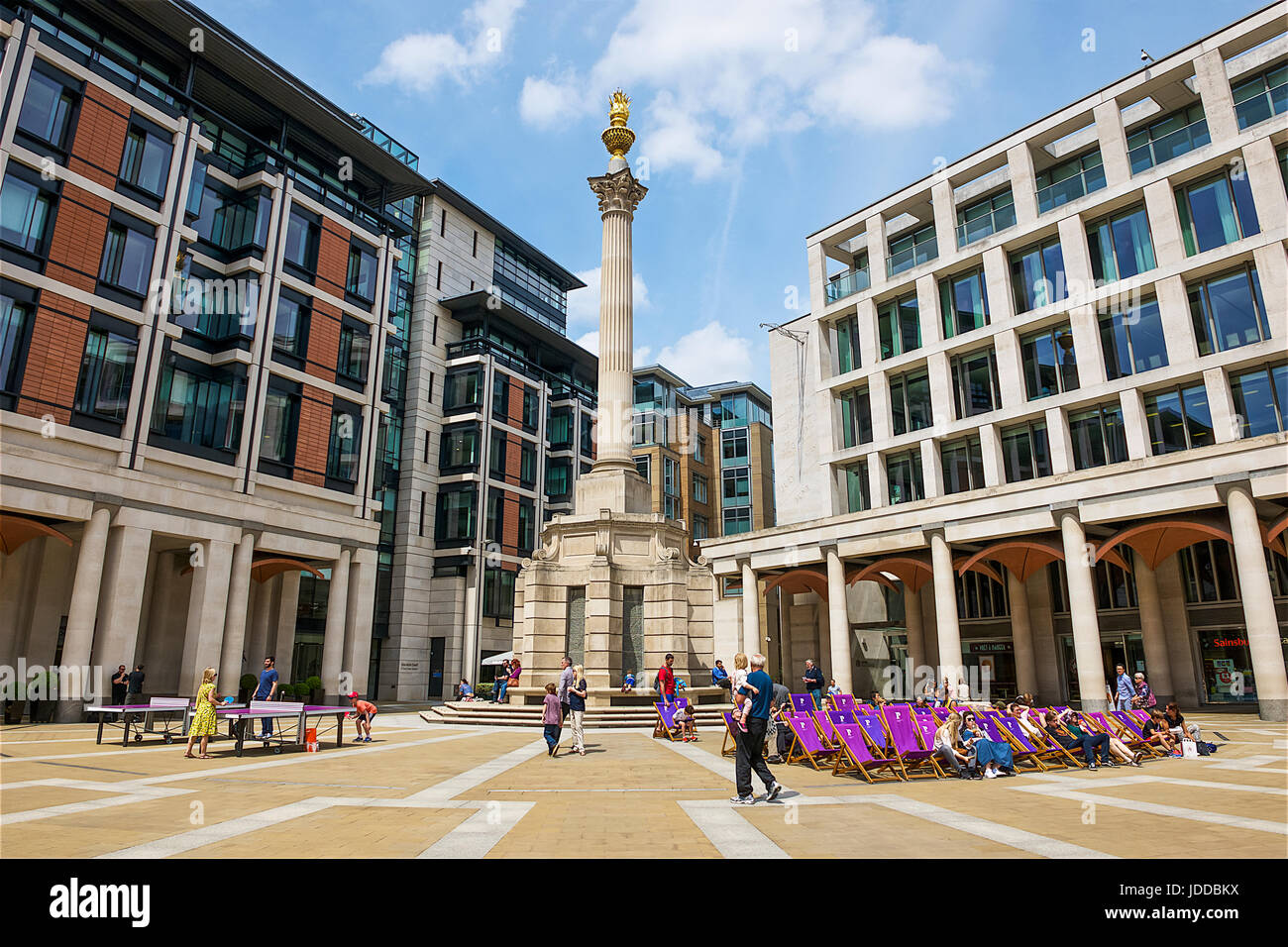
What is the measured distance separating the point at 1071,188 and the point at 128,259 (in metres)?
42.7

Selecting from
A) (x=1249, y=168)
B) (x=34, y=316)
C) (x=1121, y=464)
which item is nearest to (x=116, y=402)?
(x=34, y=316)

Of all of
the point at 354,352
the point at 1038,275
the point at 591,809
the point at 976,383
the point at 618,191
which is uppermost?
the point at 1038,275

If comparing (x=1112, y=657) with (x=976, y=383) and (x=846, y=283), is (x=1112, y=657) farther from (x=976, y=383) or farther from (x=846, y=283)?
(x=846, y=283)

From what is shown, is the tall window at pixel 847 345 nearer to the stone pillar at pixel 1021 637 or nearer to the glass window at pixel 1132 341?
the glass window at pixel 1132 341

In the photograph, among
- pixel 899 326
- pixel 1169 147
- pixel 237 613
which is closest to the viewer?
pixel 1169 147

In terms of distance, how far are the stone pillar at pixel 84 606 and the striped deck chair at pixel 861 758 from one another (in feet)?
88.5

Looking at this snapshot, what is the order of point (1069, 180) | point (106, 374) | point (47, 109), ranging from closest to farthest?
point (47, 109) → point (106, 374) → point (1069, 180)

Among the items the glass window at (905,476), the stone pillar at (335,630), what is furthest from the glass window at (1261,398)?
the stone pillar at (335,630)

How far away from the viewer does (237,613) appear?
111 ft

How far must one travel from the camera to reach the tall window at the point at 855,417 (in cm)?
4562

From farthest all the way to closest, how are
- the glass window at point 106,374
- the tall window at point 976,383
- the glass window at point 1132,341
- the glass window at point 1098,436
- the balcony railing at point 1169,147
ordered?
the tall window at point 976,383, the glass window at point 1098,436, the glass window at point 1132,341, the balcony railing at point 1169,147, the glass window at point 106,374

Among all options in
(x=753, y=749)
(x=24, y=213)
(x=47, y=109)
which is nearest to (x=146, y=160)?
(x=47, y=109)
